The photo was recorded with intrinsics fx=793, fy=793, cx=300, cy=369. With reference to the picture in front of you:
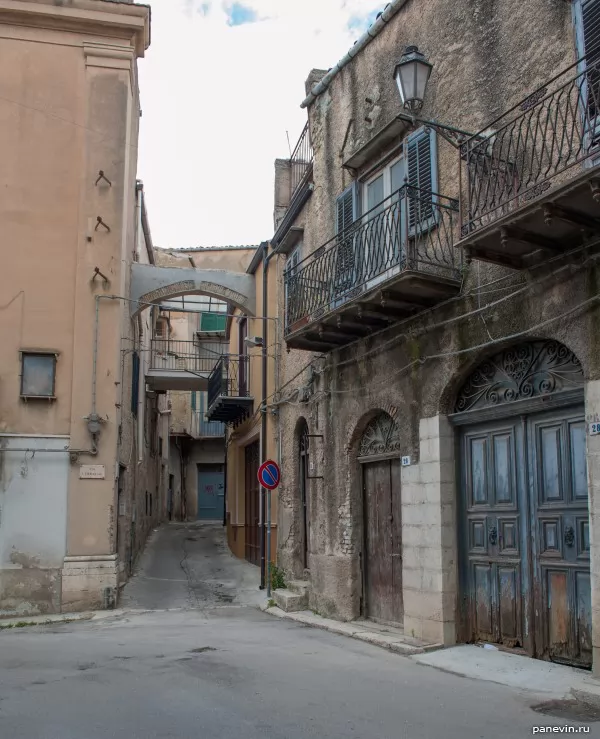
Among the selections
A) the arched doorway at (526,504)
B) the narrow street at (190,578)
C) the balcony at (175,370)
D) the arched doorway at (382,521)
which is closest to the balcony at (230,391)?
Answer: the balcony at (175,370)

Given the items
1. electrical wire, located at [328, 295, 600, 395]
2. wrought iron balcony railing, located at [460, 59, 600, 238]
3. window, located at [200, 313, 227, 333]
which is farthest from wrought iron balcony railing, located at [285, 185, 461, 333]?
window, located at [200, 313, 227, 333]

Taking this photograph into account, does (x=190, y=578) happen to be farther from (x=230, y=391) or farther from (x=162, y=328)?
(x=162, y=328)

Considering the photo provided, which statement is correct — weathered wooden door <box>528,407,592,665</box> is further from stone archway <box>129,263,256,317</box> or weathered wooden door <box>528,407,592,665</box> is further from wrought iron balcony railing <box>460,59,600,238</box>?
stone archway <box>129,263,256,317</box>

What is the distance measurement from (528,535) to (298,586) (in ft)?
21.6

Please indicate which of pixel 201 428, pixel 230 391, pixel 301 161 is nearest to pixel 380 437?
pixel 301 161

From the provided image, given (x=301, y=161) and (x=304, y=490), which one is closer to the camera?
(x=304, y=490)

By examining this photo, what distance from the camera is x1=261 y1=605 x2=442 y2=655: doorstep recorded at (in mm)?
9141

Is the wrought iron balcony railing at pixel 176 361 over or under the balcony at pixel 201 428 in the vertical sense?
over

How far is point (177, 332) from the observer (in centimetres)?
3394

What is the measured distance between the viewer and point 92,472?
14703 mm

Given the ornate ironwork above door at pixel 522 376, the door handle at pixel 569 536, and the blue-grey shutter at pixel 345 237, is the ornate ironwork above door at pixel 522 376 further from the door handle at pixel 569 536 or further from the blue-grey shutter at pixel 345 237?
the blue-grey shutter at pixel 345 237

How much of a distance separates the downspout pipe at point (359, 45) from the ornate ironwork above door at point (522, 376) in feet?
18.3

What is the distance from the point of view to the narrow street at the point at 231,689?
584 centimetres

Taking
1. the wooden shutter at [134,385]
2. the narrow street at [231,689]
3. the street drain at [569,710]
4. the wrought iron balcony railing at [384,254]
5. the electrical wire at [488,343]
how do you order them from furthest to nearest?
the wooden shutter at [134,385]
the wrought iron balcony railing at [384,254]
the electrical wire at [488,343]
the street drain at [569,710]
the narrow street at [231,689]
